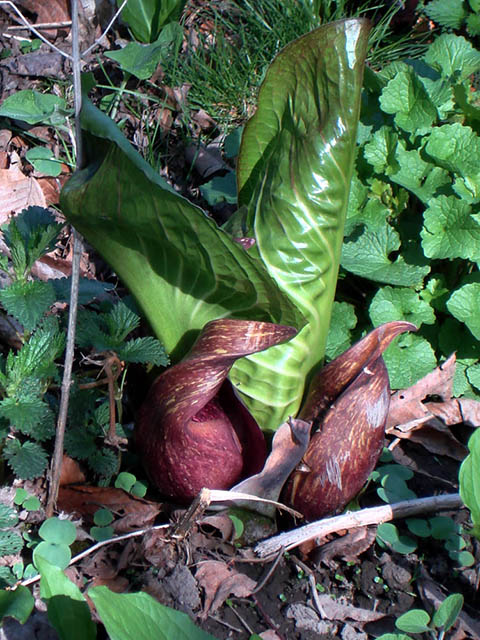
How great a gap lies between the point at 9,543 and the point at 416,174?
4.71ft

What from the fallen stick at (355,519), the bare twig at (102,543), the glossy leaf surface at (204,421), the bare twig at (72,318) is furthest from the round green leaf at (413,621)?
the bare twig at (72,318)

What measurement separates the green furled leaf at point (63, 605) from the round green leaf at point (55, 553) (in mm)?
268

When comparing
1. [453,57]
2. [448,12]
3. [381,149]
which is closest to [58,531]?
[381,149]

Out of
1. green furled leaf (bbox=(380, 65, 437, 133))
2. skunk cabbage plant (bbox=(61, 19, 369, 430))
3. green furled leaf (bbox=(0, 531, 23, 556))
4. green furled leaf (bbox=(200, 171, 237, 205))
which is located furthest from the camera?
green furled leaf (bbox=(200, 171, 237, 205))

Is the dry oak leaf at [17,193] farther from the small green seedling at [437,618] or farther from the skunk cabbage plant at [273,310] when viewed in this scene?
the small green seedling at [437,618]

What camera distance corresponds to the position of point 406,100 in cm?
201

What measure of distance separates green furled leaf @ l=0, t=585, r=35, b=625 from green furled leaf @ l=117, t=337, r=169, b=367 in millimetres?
475

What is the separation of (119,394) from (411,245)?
38.9 inches

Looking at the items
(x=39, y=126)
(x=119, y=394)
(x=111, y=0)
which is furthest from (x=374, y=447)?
(x=111, y=0)

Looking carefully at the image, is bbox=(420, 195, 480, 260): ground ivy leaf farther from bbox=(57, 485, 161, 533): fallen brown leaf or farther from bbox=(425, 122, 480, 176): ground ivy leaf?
bbox=(57, 485, 161, 533): fallen brown leaf

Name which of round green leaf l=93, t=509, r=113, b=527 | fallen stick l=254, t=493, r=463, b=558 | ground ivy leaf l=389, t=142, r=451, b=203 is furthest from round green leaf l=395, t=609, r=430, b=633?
ground ivy leaf l=389, t=142, r=451, b=203

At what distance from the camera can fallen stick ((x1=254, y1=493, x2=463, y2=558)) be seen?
1.53 meters

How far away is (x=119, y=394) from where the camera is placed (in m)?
1.61

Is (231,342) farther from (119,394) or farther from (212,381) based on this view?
(119,394)
